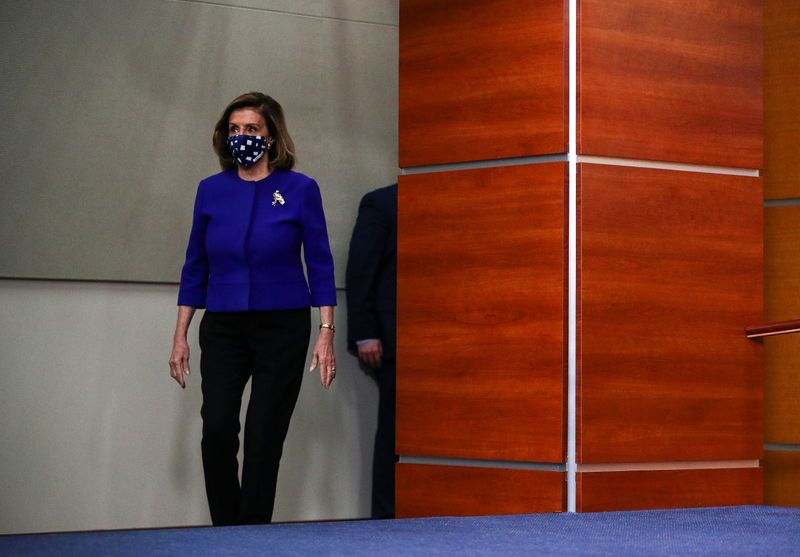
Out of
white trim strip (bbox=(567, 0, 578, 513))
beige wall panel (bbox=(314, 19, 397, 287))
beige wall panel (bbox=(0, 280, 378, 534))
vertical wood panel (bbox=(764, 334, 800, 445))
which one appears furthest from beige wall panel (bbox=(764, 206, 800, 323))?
beige wall panel (bbox=(0, 280, 378, 534))

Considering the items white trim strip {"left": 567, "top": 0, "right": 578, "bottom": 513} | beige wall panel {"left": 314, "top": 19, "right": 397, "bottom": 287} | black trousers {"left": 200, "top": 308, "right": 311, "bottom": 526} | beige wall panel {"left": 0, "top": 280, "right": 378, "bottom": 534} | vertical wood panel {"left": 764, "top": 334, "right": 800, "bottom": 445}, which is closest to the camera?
white trim strip {"left": 567, "top": 0, "right": 578, "bottom": 513}

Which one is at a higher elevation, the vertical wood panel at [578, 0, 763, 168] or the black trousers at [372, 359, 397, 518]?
the vertical wood panel at [578, 0, 763, 168]

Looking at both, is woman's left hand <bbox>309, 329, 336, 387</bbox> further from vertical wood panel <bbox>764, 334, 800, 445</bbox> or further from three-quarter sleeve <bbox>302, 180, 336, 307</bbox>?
Answer: vertical wood panel <bbox>764, 334, 800, 445</bbox>

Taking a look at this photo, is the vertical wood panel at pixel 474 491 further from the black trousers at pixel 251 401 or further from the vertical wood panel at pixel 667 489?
the black trousers at pixel 251 401

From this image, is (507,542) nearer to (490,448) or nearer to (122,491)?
(490,448)

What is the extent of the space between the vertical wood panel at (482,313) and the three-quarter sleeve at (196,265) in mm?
623

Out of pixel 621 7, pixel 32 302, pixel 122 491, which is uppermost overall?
pixel 621 7

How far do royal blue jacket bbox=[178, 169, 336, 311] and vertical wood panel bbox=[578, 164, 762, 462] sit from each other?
33.6 inches

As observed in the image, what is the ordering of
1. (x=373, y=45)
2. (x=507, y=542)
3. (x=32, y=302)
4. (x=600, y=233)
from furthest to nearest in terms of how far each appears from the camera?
(x=373, y=45) < (x=32, y=302) < (x=600, y=233) < (x=507, y=542)

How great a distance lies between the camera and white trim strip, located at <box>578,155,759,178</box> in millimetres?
4172

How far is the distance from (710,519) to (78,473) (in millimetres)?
2526

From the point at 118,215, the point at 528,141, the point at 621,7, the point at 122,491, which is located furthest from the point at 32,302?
the point at 621,7

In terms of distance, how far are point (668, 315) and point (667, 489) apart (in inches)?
20.7

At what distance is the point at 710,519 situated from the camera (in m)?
3.85
